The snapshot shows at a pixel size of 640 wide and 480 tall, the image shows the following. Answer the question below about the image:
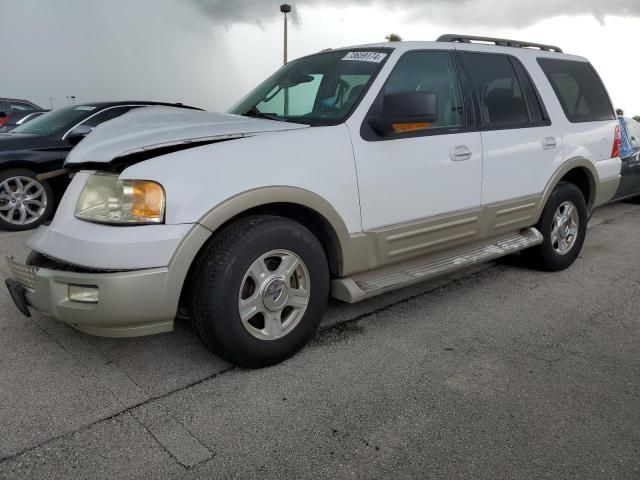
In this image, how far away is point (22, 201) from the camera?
6043 millimetres

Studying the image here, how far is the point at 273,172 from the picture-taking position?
2703 millimetres

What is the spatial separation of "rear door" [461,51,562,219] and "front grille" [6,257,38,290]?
9.25ft

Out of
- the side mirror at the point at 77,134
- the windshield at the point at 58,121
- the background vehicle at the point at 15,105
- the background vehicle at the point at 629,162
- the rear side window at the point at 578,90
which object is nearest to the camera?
the rear side window at the point at 578,90

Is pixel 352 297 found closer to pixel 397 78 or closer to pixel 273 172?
pixel 273 172

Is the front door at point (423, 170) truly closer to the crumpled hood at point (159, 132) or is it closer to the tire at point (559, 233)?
the crumpled hood at point (159, 132)

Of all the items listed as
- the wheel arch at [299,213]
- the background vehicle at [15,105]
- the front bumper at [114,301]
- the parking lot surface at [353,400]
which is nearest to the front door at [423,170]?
the wheel arch at [299,213]

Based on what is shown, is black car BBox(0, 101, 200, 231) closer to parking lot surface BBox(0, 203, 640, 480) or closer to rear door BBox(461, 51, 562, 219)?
parking lot surface BBox(0, 203, 640, 480)

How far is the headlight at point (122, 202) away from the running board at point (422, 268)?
1.16 meters

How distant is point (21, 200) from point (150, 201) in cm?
445

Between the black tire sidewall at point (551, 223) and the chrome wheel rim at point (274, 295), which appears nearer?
the chrome wheel rim at point (274, 295)

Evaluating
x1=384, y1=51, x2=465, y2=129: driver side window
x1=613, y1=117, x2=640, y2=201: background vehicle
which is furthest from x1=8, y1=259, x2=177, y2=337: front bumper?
x1=613, y1=117, x2=640, y2=201: background vehicle

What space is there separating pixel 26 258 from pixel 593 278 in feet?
13.8

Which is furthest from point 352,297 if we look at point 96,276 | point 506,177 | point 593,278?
point 593,278

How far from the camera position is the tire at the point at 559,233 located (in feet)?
14.5
